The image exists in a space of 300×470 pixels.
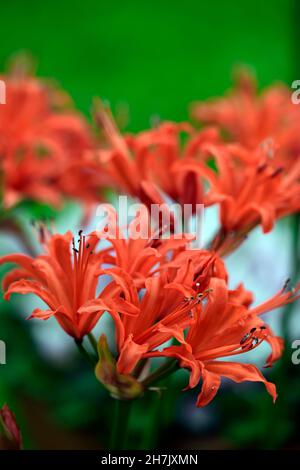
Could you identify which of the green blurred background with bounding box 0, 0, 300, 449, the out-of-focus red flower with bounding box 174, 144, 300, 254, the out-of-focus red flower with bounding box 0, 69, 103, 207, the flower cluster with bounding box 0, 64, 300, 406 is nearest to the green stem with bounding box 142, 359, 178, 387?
the flower cluster with bounding box 0, 64, 300, 406

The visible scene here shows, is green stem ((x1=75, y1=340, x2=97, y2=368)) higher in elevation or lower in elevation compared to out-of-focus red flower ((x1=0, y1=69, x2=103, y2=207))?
Result: lower

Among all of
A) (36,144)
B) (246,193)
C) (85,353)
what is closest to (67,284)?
(85,353)

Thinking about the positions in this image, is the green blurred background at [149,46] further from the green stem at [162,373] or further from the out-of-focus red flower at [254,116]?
the green stem at [162,373]

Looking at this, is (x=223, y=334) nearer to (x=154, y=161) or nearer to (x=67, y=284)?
(x=67, y=284)

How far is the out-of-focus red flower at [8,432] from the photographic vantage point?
0.49m

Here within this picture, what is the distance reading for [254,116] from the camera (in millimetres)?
824

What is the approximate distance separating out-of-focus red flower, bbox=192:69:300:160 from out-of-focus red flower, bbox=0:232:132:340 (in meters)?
0.31

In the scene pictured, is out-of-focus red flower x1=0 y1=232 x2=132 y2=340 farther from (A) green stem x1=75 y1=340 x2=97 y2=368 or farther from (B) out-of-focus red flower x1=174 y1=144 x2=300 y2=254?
(B) out-of-focus red flower x1=174 y1=144 x2=300 y2=254

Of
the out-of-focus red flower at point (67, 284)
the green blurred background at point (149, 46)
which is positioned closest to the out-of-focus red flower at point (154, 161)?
the out-of-focus red flower at point (67, 284)

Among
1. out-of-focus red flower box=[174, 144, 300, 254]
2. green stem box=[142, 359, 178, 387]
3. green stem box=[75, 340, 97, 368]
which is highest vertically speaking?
out-of-focus red flower box=[174, 144, 300, 254]

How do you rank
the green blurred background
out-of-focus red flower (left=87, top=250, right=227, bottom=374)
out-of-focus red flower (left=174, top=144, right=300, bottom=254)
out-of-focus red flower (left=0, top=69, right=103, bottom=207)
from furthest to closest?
the green blurred background < out-of-focus red flower (left=0, top=69, right=103, bottom=207) < out-of-focus red flower (left=174, top=144, right=300, bottom=254) < out-of-focus red flower (left=87, top=250, right=227, bottom=374)

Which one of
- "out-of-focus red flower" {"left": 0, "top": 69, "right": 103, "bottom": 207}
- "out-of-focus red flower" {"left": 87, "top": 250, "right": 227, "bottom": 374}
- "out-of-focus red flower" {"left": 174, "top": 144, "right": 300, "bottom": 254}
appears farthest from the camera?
"out-of-focus red flower" {"left": 0, "top": 69, "right": 103, "bottom": 207}

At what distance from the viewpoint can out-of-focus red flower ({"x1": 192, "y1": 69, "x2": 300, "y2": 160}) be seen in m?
0.78

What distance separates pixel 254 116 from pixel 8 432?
0.47m
